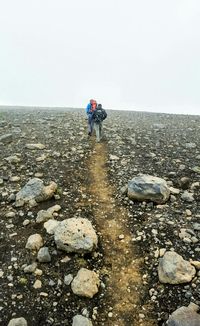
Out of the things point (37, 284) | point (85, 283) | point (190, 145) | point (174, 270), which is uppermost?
point (190, 145)

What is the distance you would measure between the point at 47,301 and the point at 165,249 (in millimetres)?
3085

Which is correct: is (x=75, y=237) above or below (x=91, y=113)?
below

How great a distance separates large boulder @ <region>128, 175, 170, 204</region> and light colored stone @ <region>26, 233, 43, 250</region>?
3.30 m

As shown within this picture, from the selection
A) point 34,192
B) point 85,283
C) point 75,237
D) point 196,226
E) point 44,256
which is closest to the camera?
point 85,283

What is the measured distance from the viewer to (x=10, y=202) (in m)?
11.5

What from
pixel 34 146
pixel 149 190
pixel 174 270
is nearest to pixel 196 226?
pixel 149 190

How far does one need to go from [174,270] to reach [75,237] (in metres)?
2.46

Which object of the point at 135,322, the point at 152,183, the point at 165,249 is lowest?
the point at 135,322

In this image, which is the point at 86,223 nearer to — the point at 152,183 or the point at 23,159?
Result: the point at 152,183

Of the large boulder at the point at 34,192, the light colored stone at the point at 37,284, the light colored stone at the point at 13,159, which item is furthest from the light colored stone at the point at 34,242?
the light colored stone at the point at 13,159

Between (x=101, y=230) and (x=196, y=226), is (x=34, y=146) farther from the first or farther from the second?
(x=196, y=226)

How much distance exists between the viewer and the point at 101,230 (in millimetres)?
10250

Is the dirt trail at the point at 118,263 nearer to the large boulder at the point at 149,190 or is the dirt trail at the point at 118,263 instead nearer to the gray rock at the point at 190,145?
the large boulder at the point at 149,190

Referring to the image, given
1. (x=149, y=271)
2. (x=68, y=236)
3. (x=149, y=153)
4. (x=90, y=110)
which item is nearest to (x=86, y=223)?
(x=68, y=236)
